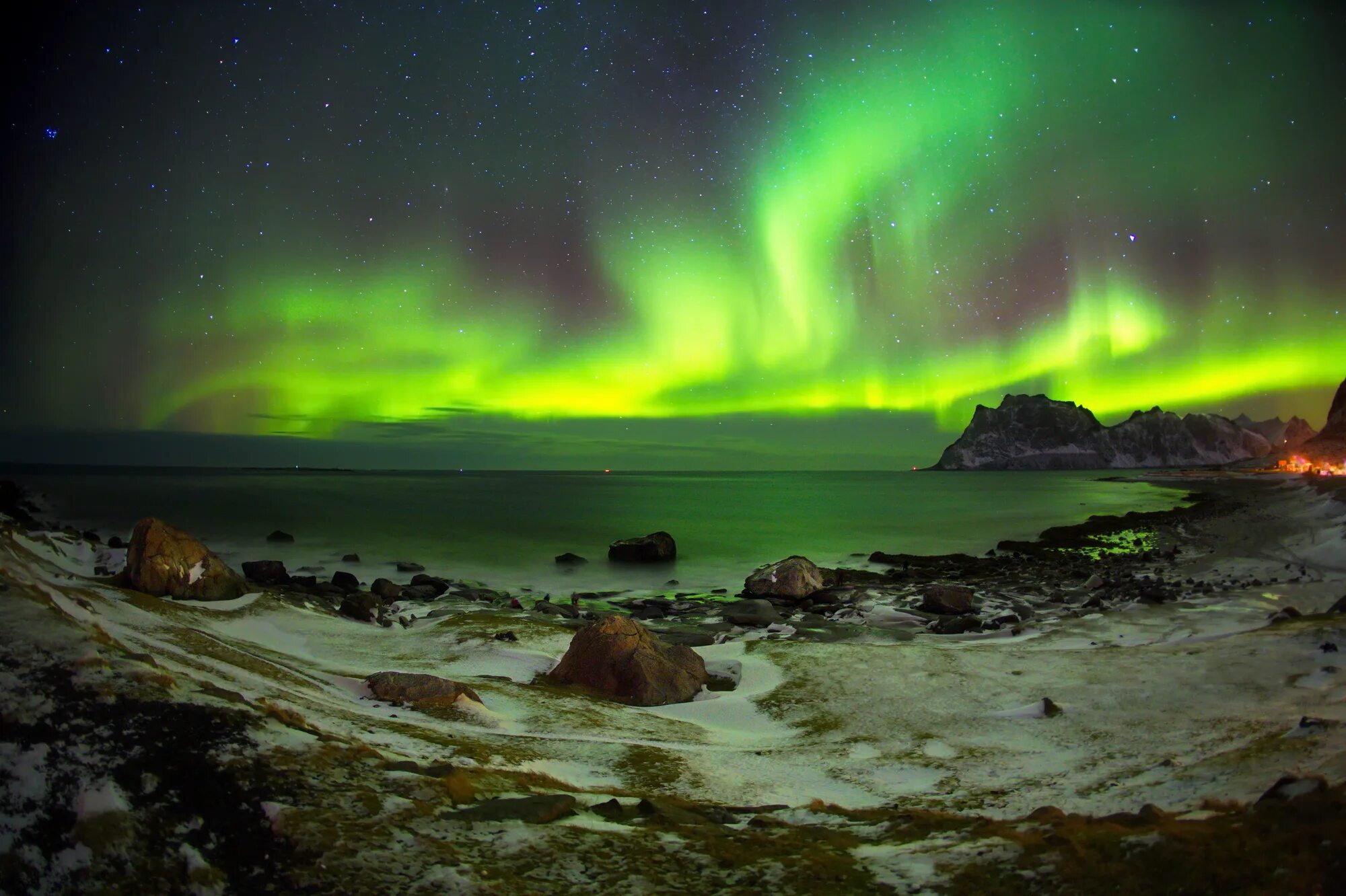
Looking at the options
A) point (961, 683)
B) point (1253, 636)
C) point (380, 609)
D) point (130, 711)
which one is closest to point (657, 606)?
point (380, 609)

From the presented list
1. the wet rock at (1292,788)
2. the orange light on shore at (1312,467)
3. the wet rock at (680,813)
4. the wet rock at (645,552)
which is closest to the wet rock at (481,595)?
the wet rock at (645,552)

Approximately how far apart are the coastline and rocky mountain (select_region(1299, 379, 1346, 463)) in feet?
473

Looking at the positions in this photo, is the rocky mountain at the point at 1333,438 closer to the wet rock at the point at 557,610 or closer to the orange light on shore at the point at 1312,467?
the orange light on shore at the point at 1312,467

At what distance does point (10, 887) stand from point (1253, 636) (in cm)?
1549

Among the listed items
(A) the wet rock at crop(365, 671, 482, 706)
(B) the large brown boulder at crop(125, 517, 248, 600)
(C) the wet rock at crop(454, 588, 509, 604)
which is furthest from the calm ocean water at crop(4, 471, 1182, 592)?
(A) the wet rock at crop(365, 671, 482, 706)

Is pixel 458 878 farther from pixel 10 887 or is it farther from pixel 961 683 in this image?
pixel 961 683

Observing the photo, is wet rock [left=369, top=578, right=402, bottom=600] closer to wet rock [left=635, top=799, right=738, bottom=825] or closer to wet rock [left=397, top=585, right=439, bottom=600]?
wet rock [left=397, top=585, right=439, bottom=600]

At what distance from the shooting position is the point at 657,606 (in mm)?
22641

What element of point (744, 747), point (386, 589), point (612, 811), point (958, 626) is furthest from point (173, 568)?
point (958, 626)

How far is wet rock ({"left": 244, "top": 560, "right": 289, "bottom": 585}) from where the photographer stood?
23.2m

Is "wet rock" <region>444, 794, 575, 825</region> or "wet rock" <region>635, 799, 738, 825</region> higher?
"wet rock" <region>444, 794, 575, 825</region>

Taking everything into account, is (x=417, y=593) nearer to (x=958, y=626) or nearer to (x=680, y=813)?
(x=958, y=626)

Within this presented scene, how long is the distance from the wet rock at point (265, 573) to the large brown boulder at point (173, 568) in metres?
7.75

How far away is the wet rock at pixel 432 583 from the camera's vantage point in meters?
26.1
